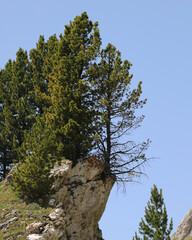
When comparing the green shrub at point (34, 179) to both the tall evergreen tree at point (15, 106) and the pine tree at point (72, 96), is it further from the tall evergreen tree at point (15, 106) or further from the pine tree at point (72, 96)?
the tall evergreen tree at point (15, 106)

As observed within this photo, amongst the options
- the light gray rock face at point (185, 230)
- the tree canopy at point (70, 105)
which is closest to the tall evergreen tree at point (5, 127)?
the tree canopy at point (70, 105)

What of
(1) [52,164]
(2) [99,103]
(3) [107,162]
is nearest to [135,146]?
(3) [107,162]

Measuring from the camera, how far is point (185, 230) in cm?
11250

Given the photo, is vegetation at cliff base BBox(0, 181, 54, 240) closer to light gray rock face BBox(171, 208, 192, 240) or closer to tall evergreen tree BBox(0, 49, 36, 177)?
tall evergreen tree BBox(0, 49, 36, 177)

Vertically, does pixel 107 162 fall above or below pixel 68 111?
below

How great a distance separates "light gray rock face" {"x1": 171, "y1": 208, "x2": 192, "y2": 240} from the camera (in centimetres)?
11059

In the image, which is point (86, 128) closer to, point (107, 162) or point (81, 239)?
point (107, 162)

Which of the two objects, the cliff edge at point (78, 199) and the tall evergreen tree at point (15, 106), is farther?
the tall evergreen tree at point (15, 106)

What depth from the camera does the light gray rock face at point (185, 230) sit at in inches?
4354

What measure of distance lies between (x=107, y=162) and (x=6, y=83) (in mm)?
12113

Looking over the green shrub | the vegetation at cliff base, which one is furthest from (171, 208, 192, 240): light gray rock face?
the vegetation at cliff base

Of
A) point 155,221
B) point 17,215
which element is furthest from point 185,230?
point 17,215

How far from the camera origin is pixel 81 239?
23.5 metres

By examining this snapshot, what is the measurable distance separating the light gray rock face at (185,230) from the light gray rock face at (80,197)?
92.1 metres
